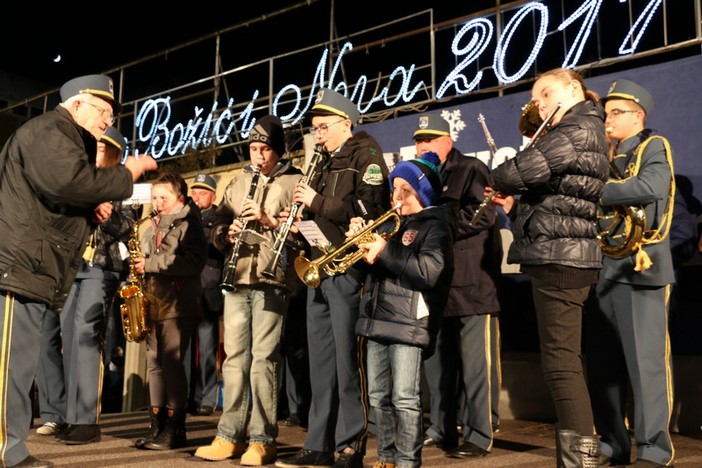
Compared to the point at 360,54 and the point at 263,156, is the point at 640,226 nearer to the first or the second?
the point at 263,156

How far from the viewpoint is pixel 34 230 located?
156 inches

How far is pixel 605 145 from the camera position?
12.6ft

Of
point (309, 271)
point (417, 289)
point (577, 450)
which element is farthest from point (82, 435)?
point (577, 450)

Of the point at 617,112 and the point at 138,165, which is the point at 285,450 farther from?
the point at 617,112

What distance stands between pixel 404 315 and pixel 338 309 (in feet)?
2.03

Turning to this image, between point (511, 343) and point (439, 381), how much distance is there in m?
1.65

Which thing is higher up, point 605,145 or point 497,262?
point 605,145

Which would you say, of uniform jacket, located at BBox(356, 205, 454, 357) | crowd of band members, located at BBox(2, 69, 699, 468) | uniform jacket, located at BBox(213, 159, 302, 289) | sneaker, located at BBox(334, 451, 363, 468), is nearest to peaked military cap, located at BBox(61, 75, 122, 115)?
crowd of band members, located at BBox(2, 69, 699, 468)

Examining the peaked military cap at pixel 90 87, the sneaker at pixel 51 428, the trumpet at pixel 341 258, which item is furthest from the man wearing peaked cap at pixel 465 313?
the sneaker at pixel 51 428

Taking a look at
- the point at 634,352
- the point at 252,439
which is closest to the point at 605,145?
the point at 634,352

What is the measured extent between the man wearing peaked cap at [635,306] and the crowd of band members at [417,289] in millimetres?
11

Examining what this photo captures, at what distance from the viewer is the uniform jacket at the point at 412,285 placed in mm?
3875

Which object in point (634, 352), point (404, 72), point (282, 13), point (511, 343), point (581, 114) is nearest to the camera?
point (581, 114)

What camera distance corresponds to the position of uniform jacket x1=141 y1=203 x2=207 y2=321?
5301 mm
